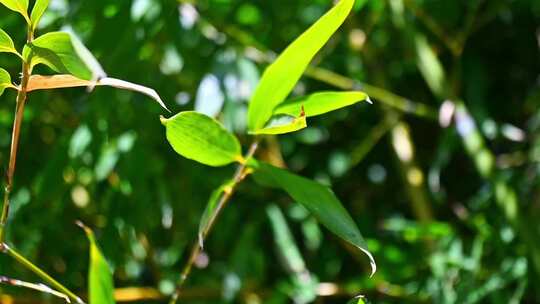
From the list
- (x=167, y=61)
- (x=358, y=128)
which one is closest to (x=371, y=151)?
(x=358, y=128)

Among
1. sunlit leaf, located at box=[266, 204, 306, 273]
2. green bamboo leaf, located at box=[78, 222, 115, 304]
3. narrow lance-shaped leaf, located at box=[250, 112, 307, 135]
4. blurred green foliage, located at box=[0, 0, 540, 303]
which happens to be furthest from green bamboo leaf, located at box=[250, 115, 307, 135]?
sunlit leaf, located at box=[266, 204, 306, 273]

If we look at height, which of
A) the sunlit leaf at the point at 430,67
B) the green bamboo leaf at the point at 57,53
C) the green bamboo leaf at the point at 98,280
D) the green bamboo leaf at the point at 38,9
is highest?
the sunlit leaf at the point at 430,67

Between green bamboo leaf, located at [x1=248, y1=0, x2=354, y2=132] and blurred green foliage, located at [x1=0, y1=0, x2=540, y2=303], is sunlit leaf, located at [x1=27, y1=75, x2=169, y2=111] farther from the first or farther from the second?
blurred green foliage, located at [x1=0, y1=0, x2=540, y2=303]

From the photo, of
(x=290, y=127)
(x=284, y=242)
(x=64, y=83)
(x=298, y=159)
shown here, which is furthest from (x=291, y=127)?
(x=298, y=159)

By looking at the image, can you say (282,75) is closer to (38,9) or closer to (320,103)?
(320,103)

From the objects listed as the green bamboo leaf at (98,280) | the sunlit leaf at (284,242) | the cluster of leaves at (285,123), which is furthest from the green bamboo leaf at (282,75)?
the sunlit leaf at (284,242)

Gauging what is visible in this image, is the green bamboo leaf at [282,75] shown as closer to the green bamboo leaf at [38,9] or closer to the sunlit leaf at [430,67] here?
the green bamboo leaf at [38,9]
